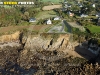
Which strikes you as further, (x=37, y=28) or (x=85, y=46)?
(x=37, y=28)

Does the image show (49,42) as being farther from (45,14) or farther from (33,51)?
(45,14)

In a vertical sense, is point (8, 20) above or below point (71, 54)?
above

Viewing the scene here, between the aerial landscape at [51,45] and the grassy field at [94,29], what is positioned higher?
the grassy field at [94,29]

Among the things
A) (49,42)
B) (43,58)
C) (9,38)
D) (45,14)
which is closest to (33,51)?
(43,58)

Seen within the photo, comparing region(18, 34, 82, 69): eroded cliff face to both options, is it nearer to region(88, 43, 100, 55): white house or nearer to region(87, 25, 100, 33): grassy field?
region(88, 43, 100, 55): white house

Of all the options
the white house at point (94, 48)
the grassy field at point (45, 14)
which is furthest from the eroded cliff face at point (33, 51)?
the grassy field at point (45, 14)

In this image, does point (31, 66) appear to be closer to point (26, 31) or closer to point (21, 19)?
point (26, 31)

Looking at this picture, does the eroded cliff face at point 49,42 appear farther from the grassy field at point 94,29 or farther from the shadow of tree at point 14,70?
the shadow of tree at point 14,70

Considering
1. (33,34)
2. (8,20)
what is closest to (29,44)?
(33,34)
